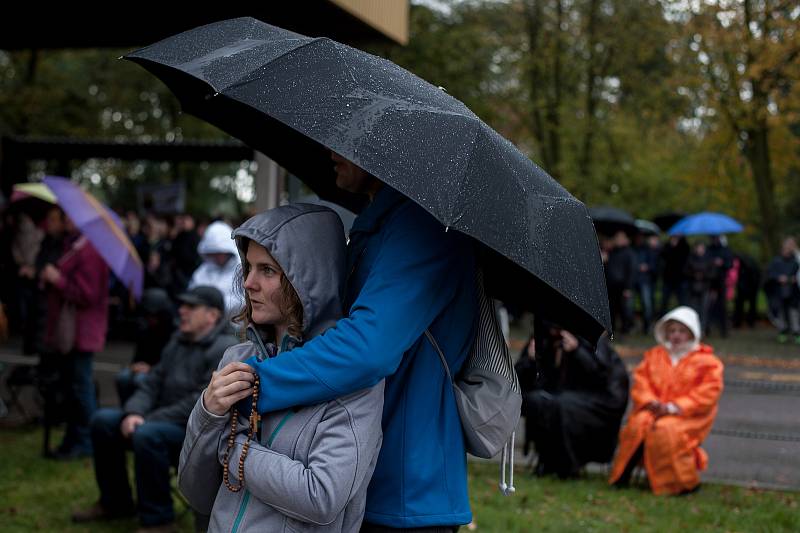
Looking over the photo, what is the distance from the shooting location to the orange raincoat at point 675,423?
712 centimetres

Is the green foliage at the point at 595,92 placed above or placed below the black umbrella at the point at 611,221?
above

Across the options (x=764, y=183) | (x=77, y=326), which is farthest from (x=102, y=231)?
(x=764, y=183)

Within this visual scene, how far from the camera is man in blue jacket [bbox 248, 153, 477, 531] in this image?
2.47 m

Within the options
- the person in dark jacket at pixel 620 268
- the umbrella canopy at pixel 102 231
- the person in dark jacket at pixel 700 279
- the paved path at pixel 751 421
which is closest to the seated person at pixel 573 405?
the paved path at pixel 751 421

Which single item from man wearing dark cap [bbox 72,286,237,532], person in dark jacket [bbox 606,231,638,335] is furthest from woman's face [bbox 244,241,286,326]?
person in dark jacket [bbox 606,231,638,335]

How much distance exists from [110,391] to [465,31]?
18302 millimetres

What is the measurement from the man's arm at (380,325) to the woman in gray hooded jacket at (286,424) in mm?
80

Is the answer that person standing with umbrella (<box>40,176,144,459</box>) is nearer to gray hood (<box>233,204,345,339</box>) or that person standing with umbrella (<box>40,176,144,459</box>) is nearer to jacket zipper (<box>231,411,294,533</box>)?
gray hood (<box>233,204,345,339</box>)

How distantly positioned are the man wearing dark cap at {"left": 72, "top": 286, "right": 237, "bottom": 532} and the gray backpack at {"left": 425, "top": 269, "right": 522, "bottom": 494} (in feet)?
10.7

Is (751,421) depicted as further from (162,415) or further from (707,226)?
(707,226)

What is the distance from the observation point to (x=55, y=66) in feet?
93.0

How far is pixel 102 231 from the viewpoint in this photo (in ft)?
23.9

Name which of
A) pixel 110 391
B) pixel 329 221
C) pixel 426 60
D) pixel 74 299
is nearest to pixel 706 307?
pixel 426 60

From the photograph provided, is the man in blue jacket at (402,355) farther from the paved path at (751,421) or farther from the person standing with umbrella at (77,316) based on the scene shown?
the paved path at (751,421)
